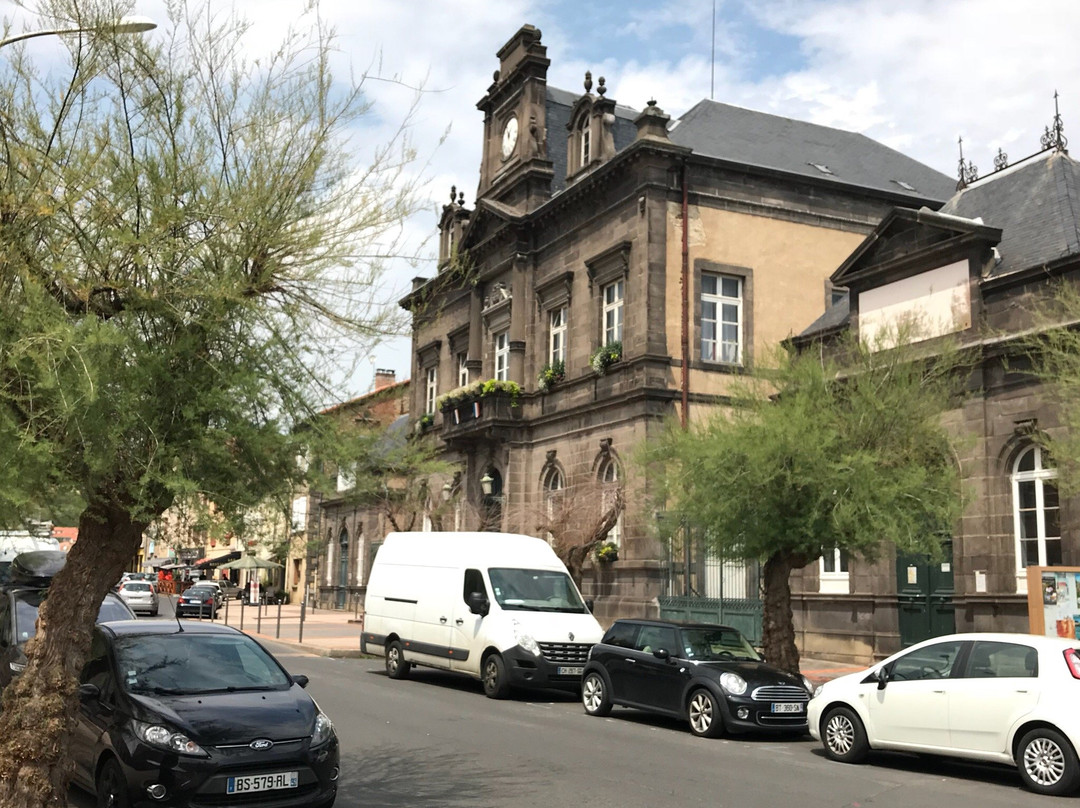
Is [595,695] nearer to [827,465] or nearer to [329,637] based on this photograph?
[827,465]

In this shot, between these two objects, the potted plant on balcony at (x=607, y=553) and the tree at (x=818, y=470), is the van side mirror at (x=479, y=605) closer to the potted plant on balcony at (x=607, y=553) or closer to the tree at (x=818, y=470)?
the tree at (x=818, y=470)

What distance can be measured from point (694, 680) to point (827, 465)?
3591mm

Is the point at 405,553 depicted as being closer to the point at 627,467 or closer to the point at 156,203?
the point at 627,467

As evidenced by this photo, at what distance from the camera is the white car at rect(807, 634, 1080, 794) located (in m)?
10.8

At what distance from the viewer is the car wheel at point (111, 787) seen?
26.9 feet

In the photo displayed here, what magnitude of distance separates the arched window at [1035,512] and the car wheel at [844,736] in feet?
25.3

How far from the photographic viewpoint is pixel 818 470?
628 inches

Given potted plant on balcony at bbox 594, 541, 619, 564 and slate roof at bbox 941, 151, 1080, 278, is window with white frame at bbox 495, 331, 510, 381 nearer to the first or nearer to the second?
potted plant on balcony at bbox 594, 541, 619, 564

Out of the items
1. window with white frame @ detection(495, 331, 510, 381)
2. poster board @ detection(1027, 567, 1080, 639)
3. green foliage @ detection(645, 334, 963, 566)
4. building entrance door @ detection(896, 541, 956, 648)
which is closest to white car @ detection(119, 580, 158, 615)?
window with white frame @ detection(495, 331, 510, 381)

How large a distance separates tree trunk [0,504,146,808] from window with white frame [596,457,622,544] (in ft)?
69.4

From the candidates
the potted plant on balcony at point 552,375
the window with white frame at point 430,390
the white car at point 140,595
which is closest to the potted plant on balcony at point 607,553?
the potted plant on balcony at point 552,375

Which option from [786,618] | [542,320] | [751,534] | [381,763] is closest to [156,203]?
[381,763]

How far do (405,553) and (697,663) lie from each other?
8.20 meters

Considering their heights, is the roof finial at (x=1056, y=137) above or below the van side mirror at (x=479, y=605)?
above
